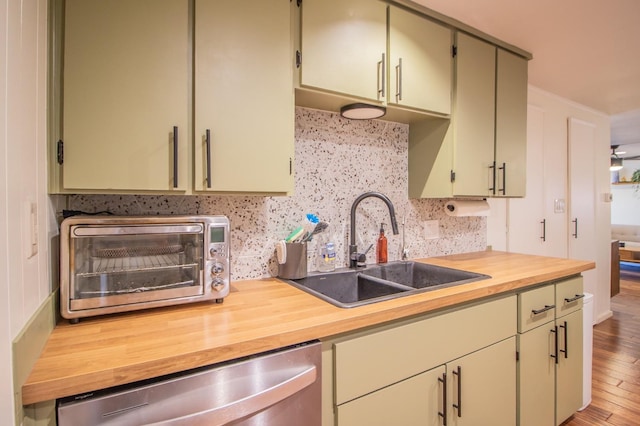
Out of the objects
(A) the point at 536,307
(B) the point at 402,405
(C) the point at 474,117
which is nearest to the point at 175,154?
(B) the point at 402,405

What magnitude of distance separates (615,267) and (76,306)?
5.79m

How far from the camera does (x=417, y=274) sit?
1952 millimetres

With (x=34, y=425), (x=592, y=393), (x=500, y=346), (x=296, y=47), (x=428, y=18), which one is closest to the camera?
(x=34, y=425)

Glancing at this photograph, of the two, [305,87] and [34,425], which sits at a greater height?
[305,87]

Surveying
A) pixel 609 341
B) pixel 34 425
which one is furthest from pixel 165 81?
pixel 609 341

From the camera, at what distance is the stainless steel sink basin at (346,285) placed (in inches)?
62.1

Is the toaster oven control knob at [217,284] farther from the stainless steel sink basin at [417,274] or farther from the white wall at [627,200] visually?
the white wall at [627,200]

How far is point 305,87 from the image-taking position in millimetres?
1375

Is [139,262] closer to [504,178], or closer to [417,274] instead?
[417,274]

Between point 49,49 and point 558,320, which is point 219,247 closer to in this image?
point 49,49

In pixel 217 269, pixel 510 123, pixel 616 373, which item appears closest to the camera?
pixel 217 269

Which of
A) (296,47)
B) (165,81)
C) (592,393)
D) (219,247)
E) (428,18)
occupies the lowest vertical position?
(592,393)

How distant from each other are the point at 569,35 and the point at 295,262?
2.13m

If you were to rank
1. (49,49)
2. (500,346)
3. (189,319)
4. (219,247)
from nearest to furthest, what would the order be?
(49,49)
(189,319)
(219,247)
(500,346)
